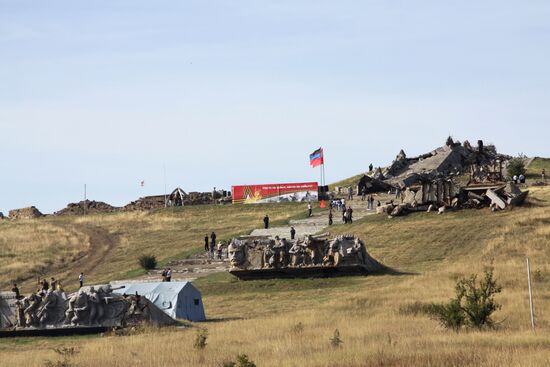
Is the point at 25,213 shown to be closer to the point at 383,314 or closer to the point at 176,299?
the point at 176,299

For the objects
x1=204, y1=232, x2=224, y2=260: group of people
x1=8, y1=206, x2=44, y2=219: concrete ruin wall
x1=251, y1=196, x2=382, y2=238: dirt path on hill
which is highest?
x1=8, y1=206, x2=44, y2=219: concrete ruin wall

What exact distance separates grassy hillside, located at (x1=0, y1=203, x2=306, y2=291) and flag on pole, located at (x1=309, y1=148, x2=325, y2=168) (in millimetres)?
4828

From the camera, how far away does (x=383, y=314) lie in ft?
147

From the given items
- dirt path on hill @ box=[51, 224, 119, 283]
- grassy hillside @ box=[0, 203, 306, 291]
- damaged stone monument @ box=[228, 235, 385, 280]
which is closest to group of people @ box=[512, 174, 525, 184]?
grassy hillside @ box=[0, 203, 306, 291]

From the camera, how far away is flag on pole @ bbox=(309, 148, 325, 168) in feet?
385

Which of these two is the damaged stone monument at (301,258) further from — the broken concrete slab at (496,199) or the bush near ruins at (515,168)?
the bush near ruins at (515,168)

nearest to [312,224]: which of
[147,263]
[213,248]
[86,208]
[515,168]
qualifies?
[213,248]

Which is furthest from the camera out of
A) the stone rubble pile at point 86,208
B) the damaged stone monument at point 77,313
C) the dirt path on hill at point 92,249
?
the stone rubble pile at point 86,208

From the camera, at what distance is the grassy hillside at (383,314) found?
31.8 meters

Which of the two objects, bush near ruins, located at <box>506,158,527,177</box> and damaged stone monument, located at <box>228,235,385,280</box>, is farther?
bush near ruins, located at <box>506,158,527,177</box>

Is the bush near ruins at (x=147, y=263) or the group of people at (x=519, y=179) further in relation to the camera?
the group of people at (x=519, y=179)

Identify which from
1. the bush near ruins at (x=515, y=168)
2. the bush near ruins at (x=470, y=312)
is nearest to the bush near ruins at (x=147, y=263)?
the bush near ruins at (x=470, y=312)

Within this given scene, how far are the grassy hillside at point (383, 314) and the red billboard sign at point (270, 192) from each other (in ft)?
120

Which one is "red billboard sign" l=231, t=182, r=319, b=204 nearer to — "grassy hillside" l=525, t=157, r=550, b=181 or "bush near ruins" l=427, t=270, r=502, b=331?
"grassy hillside" l=525, t=157, r=550, b=181
